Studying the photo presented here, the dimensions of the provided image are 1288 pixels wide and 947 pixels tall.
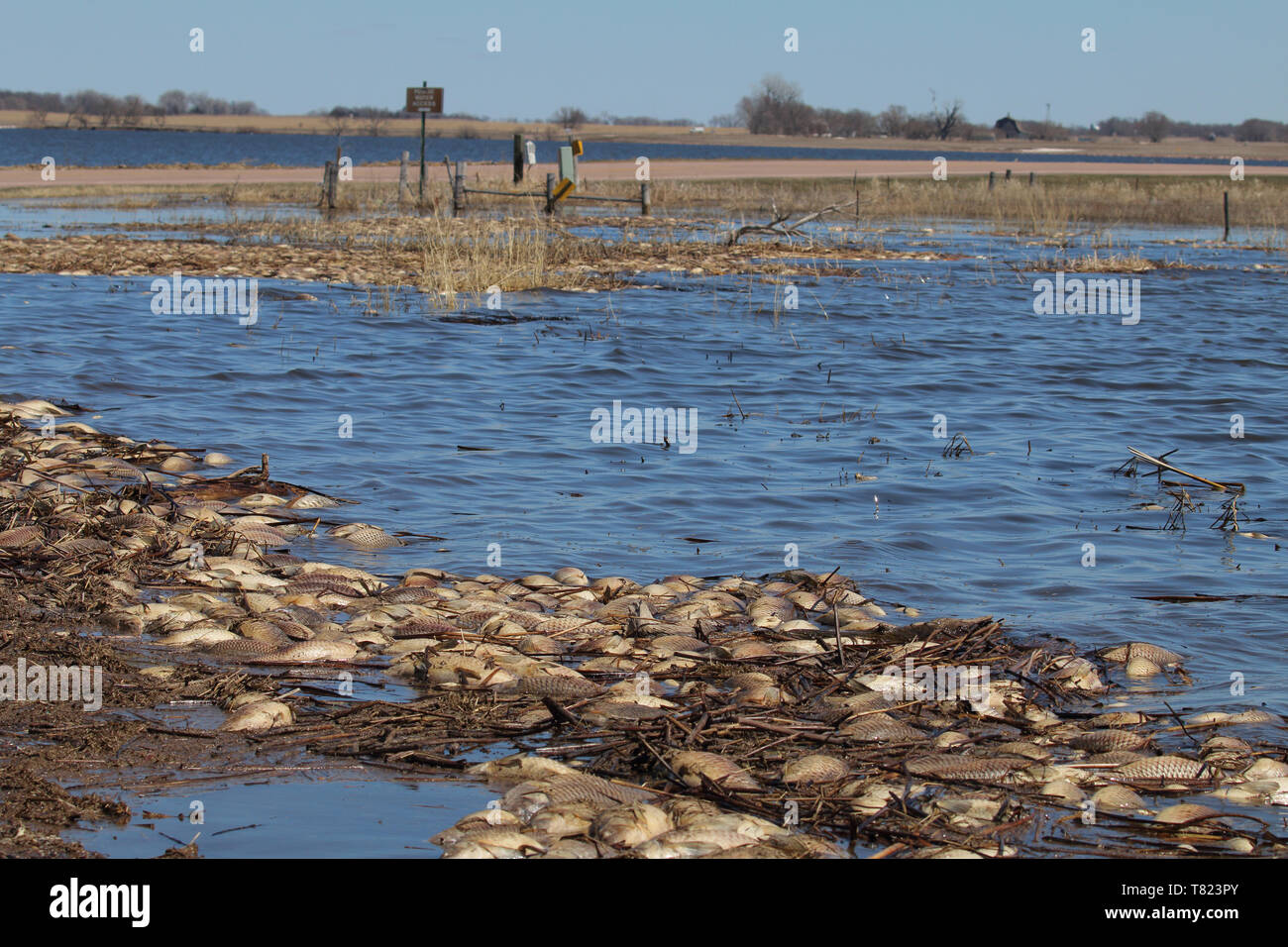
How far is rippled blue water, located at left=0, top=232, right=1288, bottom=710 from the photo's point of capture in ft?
23.0

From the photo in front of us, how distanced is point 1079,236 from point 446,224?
17024 mm

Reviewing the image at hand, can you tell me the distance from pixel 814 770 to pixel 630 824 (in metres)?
0.80

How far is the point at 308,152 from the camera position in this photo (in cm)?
9256

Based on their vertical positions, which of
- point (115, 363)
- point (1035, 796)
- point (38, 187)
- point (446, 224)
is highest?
point (38, 187)

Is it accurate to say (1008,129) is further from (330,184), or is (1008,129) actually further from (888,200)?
(330,184)

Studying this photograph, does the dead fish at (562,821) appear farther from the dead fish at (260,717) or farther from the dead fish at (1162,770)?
the dead fish at (1162,770)

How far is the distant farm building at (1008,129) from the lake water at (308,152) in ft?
93.9

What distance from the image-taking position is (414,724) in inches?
175

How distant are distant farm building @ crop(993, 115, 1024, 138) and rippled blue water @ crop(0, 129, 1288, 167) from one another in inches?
1459

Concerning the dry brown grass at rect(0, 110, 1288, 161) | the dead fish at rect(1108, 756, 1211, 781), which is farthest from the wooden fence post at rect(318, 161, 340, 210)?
the dry brown grass at rect(0, 110, 1288, 161)

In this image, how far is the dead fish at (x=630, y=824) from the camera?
11.5ft

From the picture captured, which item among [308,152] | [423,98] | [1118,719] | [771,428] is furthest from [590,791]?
[308,152]
